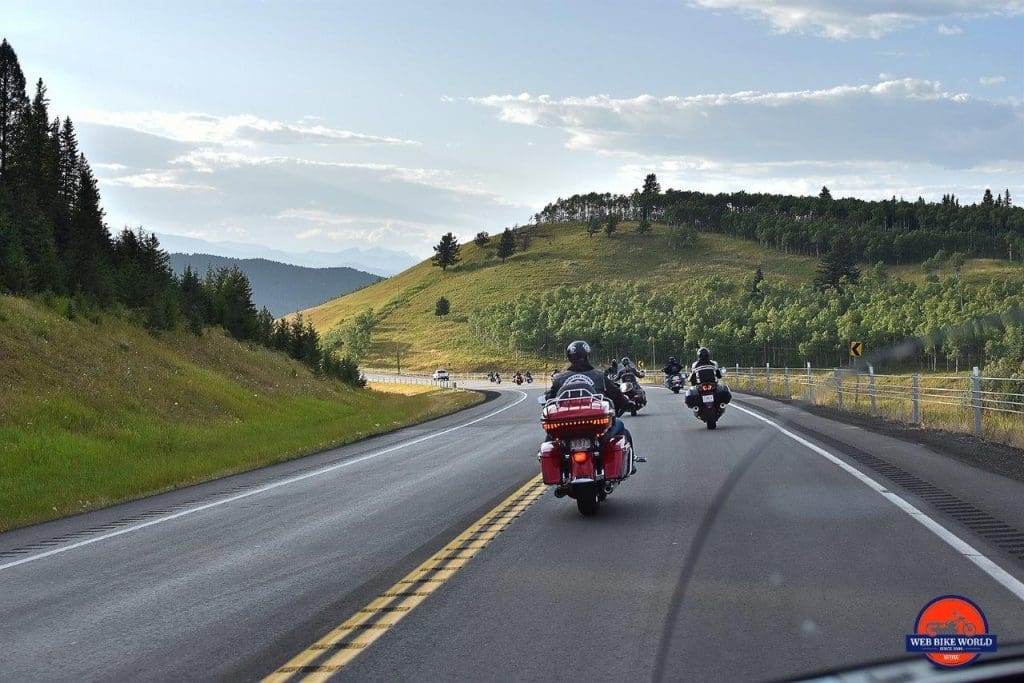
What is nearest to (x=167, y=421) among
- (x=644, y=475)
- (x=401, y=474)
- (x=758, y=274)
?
(x=401, y=474)

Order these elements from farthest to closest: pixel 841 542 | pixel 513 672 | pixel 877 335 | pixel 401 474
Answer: pixel 877 335
pixel 401 474
pixel 841 542
pixel 513 672

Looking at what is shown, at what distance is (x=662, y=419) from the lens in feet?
94.2

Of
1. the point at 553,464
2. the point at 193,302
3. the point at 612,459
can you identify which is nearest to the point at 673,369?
the point at 612,459

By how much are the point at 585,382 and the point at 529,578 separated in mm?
3861

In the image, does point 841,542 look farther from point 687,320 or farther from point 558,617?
point 687,320

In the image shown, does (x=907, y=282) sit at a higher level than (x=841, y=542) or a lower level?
higher

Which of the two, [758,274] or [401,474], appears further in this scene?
[758,274]

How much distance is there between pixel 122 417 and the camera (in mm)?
25953

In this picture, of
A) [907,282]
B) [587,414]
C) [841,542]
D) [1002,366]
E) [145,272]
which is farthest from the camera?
[907,282]

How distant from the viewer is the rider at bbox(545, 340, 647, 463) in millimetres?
11398

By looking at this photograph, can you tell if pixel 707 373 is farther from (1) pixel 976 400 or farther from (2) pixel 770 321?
(2) pixel 770 321

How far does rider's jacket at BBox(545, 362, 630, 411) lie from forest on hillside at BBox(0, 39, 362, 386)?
28.0 metres

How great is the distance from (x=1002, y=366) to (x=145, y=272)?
5125 centimetres

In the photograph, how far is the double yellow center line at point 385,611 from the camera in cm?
560
